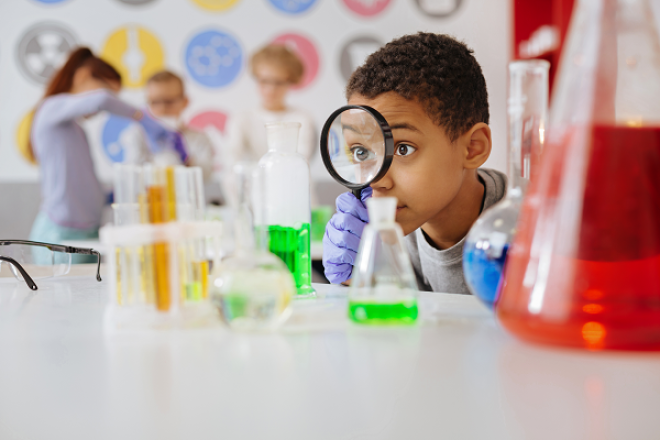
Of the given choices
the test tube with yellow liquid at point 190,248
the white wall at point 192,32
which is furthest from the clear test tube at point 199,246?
the white wall at point 192,32

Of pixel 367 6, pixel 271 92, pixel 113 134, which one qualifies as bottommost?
pixel 113 134

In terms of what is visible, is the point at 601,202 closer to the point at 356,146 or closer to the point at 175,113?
the point at 356,146

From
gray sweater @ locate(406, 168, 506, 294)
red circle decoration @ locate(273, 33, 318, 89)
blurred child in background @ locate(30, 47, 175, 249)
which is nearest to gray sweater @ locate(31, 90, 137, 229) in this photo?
blurred child in background @ locate(30, 47, 175, 249)

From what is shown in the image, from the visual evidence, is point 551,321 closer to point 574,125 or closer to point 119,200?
point 574,125

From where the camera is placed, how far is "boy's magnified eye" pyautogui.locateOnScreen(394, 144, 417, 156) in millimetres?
1034

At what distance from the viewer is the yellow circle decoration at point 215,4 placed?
12.5ft

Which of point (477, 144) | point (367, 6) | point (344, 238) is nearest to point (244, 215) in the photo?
point (344, 238)

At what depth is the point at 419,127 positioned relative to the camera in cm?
106

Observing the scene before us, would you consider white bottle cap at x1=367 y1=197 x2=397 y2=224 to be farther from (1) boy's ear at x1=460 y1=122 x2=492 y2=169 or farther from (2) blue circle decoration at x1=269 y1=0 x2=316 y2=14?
(2) blue circle decoration at x1=269 y1=0 x2=316 y2=14

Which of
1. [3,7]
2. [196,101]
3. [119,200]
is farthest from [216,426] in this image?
[3,7]

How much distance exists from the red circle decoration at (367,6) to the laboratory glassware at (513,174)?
3.52 meters

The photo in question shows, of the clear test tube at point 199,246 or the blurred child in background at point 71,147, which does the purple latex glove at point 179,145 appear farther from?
the clear test tube at point 199,246

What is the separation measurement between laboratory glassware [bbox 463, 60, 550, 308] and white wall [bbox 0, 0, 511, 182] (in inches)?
123

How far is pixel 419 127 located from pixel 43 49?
139 inches
